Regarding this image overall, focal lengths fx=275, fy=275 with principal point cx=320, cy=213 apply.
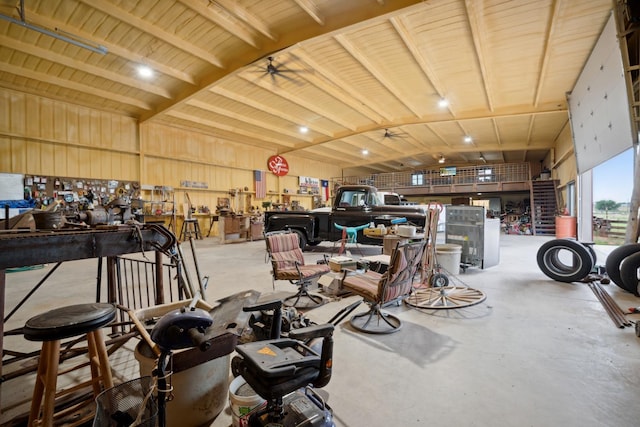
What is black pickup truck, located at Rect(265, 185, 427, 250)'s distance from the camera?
689cm

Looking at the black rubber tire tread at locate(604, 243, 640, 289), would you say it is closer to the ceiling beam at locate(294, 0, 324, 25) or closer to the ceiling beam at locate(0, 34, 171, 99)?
the ceiling beam at locate(294, 0, 324, 25)

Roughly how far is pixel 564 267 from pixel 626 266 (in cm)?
107

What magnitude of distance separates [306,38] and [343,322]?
486cm

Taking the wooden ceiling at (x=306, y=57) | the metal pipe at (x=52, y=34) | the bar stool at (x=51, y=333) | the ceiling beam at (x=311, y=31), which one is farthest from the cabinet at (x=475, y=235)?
the metal pipe at (x=52, y=34)

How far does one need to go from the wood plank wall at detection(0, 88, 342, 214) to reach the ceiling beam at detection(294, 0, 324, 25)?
7195 millimetres

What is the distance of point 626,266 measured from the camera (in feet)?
12.1

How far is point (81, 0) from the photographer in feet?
14.0

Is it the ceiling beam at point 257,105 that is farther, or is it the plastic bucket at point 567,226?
the plastic bucket at point 567,226

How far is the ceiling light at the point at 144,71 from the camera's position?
6.10m

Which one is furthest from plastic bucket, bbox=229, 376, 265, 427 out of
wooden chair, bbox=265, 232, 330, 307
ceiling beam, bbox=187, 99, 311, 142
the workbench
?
ceiling beam, bbox=187, 99, 311, 142

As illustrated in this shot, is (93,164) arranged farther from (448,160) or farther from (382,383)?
(448,160)

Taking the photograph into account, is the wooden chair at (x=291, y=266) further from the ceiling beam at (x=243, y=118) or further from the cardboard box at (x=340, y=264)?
the ceiling beam at (x=243, y=118)

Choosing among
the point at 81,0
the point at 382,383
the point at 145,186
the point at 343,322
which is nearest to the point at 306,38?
the point at 81,0

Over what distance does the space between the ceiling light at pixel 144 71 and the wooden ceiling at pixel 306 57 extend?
0.43 ft
